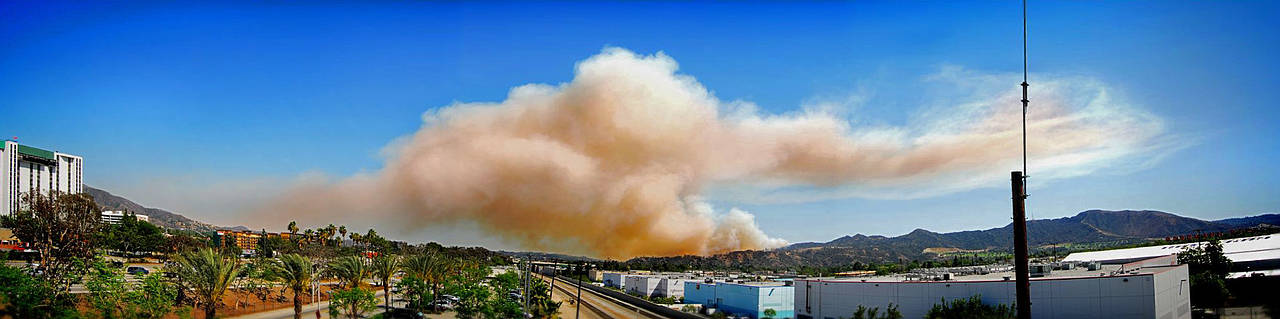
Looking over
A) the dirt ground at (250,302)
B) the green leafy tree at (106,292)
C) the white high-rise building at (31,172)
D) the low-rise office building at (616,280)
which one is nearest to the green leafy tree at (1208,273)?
the low-rise office building at (616,280)

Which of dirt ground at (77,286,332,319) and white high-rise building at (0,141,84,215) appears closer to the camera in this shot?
dirt ground at (77,286,332,319)

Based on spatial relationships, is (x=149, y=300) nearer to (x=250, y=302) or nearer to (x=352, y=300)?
(x=352, y=300)

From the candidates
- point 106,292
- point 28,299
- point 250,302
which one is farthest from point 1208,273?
point 28,299

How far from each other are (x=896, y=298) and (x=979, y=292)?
255 inches

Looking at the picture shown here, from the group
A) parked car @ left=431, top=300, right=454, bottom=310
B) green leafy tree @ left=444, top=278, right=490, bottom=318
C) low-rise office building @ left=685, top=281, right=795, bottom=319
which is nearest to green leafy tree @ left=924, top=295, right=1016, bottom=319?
low-rise office building @ left=685, top=281, right=795, bottom=319

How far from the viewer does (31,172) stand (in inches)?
6821

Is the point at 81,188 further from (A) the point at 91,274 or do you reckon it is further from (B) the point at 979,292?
(B) the point at 979,292

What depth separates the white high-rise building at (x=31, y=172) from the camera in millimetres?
159875

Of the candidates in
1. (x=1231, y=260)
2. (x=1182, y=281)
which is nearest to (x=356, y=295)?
(x=1182, y=281)

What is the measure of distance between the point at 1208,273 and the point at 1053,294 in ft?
142

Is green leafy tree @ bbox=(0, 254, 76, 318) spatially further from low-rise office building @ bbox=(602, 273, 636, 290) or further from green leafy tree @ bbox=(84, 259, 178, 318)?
low-rise office building @ bbox=(602, 273, 636, 290)

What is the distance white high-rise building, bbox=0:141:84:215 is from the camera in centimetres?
15988

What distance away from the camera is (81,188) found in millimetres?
198000

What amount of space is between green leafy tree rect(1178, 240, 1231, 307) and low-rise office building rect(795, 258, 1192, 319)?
1451 cm
